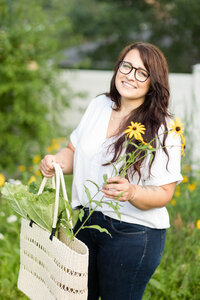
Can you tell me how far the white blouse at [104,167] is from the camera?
145 centimetres

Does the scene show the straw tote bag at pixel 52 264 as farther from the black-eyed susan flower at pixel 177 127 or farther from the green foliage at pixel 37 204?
the black-eyed susan flower at pixel 177 127

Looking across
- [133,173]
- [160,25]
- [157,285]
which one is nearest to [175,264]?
[157,285]

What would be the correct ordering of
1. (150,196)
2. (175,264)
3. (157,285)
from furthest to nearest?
(175,264) < (157,285) < (150,196)

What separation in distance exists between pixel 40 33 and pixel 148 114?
12.9ft

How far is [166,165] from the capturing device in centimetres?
144

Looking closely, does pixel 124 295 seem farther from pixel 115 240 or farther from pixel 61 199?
pixel 61 199

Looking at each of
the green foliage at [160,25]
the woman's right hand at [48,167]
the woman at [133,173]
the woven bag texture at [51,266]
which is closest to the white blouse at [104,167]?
the woman at [133,173]

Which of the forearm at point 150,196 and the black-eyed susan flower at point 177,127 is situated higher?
the black-eyed susan flower at point 177,127

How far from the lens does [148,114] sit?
153 centimetres

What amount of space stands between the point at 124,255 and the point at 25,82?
3.77 m

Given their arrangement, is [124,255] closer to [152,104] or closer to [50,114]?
[152,104]

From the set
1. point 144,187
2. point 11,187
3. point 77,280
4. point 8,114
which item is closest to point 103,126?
point 144,187

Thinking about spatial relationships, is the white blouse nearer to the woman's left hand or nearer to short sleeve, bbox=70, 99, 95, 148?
short sleeve, bbox=70, 99, 95, 148

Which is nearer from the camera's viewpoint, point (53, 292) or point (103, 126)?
point (53, 292)
